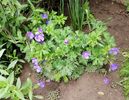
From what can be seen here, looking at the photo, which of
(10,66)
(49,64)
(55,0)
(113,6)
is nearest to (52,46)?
(49,64)

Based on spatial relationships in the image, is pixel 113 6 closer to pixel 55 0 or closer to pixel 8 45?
pixel 55 0

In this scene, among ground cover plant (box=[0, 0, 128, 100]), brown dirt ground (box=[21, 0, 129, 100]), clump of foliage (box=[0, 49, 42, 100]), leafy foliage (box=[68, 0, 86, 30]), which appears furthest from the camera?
leafy foliage (box=[68, 0, 86, 30])

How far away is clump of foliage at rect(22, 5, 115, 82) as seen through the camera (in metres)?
2.89

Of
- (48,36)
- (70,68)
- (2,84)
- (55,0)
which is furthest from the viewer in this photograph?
(55,0)

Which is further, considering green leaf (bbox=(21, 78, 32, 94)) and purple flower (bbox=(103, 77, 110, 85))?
purple flower (bbox=(103, 77, 110, 85))

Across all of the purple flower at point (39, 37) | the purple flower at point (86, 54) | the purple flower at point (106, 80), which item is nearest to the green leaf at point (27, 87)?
the purple flower at point (39, 37)

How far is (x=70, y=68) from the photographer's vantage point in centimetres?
290

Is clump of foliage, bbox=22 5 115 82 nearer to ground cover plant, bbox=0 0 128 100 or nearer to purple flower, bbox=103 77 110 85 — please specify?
ground cover plant, bbox=0 0 128 100

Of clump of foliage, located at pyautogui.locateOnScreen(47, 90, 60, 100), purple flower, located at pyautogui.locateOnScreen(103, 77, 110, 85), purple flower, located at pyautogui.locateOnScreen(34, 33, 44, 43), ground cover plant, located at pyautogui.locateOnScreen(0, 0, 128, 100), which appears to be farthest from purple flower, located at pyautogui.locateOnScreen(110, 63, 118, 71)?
purple flower, located at pyautogui.locateOnScreen(34, 33, 44, 43)

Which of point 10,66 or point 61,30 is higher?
point 61,30

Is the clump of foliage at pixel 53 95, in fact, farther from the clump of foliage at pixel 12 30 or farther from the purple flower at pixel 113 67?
the purple flower at pixel 113 67

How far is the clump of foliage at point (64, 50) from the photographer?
114 inches

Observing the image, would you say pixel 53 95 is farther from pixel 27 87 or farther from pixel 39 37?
pixel 39 37

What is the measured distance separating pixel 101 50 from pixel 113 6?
2.89 ft
